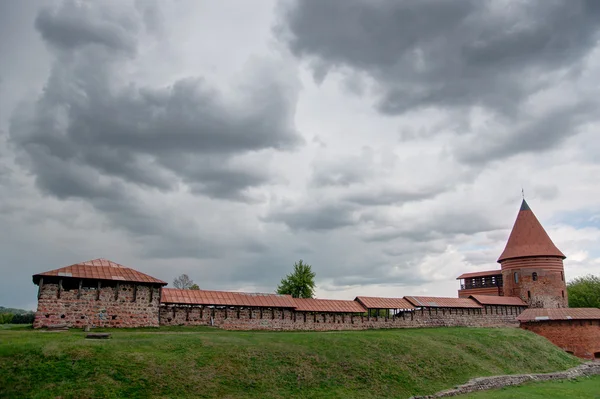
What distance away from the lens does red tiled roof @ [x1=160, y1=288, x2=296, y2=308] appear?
2280 centimetres

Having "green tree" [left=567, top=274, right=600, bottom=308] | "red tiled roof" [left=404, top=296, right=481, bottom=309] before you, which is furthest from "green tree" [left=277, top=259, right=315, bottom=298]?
"green tree" [left=567, top=274, right=600, bottom=308]

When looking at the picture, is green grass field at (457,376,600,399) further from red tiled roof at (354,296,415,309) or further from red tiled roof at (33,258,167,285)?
red tiled roof at (33,258,167,285)

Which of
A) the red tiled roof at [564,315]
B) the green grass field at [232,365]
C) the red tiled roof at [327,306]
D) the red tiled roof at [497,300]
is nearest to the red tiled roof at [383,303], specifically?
the red tiled roof at [327,306]

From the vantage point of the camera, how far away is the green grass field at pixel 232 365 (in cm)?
1323

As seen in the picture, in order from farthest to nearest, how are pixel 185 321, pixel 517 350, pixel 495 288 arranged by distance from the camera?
1. pixel 495 288
2. pixel 517 350
3. pixel 185 321

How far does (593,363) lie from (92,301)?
97.6ft

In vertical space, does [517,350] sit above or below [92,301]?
below

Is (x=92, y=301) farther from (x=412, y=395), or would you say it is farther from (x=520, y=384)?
(x=520, y=384)

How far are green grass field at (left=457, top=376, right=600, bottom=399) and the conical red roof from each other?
65.1 ft

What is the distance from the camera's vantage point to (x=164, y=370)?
14.5 m

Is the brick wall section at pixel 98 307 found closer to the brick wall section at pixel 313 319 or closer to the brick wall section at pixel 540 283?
the brick wall section at pixel 313 319

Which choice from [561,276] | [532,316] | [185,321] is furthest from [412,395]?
[561,276]

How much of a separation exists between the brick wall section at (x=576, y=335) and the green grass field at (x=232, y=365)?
10135 mm

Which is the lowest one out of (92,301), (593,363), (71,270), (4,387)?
(593,363)
